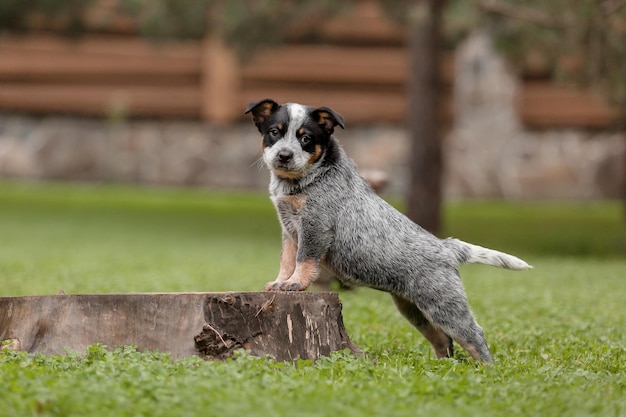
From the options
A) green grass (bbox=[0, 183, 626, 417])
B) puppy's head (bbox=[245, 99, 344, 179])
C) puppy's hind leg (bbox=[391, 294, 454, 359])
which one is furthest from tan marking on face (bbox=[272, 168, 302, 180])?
green grass (bbox=[0, 183, 626, 417])

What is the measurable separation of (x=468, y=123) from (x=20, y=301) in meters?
16.8

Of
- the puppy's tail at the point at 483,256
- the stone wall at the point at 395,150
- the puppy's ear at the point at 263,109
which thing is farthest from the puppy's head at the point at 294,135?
the stone wall at the point at 395,150

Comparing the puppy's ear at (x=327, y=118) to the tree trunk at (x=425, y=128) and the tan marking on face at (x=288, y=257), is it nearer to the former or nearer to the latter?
the tan marking on face at (x=288, y=257)

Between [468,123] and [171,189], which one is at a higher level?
[468,123]

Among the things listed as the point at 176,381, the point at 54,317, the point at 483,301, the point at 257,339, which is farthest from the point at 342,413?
the point at 483,301

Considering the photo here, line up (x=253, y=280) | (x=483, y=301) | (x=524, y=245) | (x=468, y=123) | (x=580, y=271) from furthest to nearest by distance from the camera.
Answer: (x=468, y=123) < (x=524, y=245) < (x=580, y=271) < (x=253, y=280) < (x=483, y=301)

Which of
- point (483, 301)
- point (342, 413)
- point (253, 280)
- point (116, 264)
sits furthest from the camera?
point (116, 264)

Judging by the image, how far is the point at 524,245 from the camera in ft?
53.5

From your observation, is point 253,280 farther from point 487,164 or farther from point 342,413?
point 487,164

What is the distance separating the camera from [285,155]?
226 inches

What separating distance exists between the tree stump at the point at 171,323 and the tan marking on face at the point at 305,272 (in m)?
0.08

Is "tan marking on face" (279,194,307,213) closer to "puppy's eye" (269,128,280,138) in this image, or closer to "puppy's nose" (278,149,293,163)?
"puppy's nose" (278,149,293,163)

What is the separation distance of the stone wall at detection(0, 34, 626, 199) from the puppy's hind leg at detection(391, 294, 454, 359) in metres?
15.3

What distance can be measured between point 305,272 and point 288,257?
0.33 meters
